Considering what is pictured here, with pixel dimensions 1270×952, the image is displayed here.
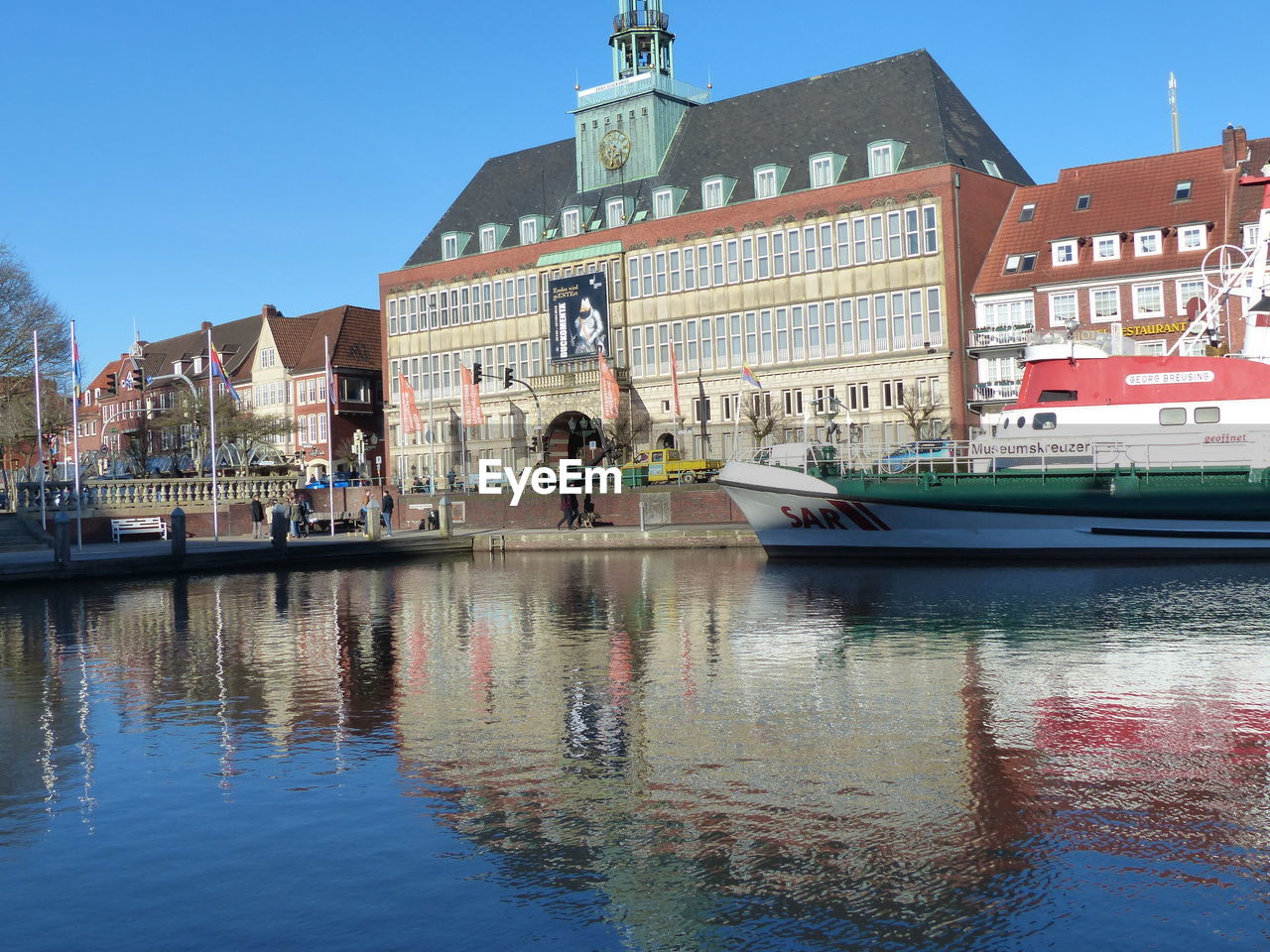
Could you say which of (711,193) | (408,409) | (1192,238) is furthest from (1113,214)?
(408,409)

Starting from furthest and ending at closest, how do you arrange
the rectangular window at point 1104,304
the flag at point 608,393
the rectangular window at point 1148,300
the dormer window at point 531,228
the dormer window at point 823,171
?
the dormer window at point 531,228 → the dormer window at point 823,171 → the flag at point 608,393 → the rectangular window at point 1104,304 → the rectangular window at point 1148,300

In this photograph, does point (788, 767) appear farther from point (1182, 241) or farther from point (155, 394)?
point (155, 394)

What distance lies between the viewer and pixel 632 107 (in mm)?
75000

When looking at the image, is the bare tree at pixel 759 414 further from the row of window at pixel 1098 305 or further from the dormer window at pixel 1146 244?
the dormer window at pixel 1146 244

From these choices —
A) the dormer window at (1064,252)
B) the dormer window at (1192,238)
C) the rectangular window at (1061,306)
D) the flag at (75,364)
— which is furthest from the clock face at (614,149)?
the flag at (75,364)

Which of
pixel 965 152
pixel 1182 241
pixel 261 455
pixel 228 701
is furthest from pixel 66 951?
pixel 261 455

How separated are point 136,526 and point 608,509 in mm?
20424

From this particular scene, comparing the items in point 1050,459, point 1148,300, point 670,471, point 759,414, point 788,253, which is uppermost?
point 788,253

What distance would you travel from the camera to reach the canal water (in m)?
7.16

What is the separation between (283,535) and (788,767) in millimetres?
33984

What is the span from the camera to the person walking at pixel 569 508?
52.2 m

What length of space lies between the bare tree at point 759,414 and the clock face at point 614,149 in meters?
17.7

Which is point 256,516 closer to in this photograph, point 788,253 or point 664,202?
point 664,202

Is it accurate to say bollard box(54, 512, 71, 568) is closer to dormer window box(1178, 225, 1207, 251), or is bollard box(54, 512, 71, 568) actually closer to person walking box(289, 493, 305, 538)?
person walking box(289, 493, 305, 538)
